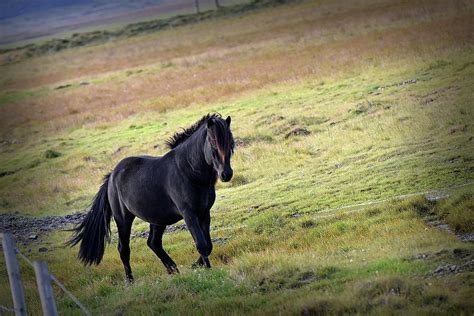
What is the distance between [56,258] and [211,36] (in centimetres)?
4885

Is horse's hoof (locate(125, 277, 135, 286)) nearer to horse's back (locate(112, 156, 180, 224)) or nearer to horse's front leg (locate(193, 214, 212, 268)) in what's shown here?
horse's back (locate(112, 156, 180, 224))

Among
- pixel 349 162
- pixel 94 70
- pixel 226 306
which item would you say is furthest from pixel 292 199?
pixel 94 70

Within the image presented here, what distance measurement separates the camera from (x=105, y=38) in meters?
85.1

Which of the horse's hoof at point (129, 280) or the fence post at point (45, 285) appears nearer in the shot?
the fence post at point (45, 285)

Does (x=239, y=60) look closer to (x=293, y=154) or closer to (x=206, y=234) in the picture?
(x=293, y=154)

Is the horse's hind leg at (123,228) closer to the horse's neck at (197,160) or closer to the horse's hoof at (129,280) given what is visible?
the horse's hoof at (129,280)

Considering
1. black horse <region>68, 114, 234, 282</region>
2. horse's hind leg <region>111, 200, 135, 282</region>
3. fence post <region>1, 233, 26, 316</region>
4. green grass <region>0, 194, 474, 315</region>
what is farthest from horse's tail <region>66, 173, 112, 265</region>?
fence post <region>1, 233, 26, 316</region>

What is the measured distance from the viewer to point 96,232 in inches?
538

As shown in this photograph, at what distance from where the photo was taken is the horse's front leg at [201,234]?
11391mm

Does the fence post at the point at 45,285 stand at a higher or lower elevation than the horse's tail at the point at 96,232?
higher

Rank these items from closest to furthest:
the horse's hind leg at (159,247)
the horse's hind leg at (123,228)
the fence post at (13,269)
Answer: the fence post at (13,269), the horse's hind leg at (159,247), the horse's hind leg at (123,228)

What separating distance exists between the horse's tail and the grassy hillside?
447 millimetres

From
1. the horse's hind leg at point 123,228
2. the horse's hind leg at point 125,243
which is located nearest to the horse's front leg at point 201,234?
the horse's hind leg at point 125,243

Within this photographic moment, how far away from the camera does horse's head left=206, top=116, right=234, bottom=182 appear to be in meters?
10.7
